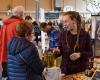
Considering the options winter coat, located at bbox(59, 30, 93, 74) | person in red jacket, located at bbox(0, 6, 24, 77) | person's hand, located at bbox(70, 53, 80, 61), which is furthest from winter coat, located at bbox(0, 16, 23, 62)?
person's hand, located at bbox(70, 53, 80, 61)

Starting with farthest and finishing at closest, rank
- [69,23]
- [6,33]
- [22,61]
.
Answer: [6,33], [69,23], [22,61]

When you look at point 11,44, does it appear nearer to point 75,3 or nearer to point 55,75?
point 55,75

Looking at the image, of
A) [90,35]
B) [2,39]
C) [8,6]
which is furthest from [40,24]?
[8,6]

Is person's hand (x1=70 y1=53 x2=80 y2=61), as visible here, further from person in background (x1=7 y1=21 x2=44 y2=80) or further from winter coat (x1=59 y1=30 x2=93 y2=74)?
person in background (x1=7 y1=21 x2=44 y2=80)

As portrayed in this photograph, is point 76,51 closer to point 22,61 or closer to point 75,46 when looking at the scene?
point 75,46

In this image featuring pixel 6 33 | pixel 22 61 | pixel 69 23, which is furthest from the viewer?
pixel 6 33

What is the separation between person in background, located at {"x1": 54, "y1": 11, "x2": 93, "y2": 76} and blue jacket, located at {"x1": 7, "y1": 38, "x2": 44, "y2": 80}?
0.30 meters

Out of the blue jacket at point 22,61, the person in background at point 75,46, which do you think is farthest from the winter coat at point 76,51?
the blue jacket at point 22,61

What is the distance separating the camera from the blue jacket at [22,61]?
2.66m

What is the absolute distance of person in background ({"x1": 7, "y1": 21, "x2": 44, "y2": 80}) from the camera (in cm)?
266

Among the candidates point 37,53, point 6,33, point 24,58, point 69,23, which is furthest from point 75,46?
point 6,33

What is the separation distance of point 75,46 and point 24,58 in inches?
21.2

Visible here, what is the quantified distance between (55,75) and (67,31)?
1.52 feet

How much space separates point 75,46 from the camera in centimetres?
283
